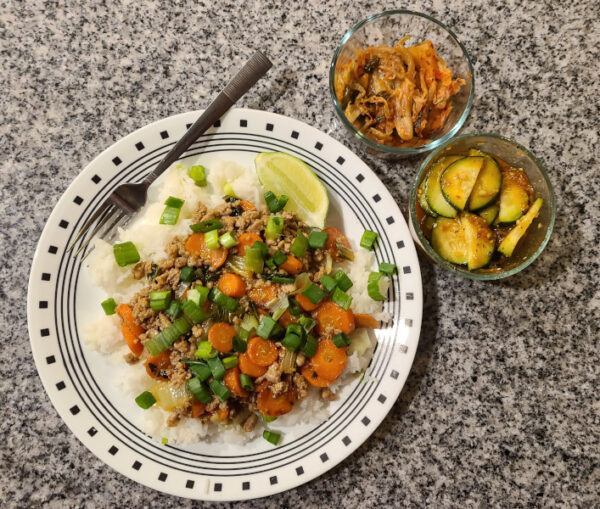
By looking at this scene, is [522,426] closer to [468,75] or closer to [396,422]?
[396,422]

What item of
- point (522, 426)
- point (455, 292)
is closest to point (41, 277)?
point (455, 292)

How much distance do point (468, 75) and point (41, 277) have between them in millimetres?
2399

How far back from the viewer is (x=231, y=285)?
2238mm

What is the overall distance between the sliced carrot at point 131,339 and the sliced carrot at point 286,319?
0.74 m

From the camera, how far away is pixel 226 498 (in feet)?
7.48

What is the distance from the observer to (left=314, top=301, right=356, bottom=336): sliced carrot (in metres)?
2.29

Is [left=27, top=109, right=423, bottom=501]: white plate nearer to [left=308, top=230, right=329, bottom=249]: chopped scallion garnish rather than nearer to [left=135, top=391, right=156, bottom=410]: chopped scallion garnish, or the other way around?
[left=135, top=391, right=156, bottom=410]: chopped scallion garnish

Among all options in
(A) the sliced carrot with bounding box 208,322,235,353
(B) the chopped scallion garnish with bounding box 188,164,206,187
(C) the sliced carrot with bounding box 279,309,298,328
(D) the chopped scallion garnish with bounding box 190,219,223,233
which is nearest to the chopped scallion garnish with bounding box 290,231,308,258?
(C) the sliced carrot with bounding box 279,309,298,328

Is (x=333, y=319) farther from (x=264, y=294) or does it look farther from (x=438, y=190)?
(x=438, y=190)

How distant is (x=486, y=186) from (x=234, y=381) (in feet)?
5.04

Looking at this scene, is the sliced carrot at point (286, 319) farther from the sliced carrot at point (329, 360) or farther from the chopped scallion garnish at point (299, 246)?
the chopped scallion garnish at point (299, 246)

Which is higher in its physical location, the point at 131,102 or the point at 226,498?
the point at 131,102

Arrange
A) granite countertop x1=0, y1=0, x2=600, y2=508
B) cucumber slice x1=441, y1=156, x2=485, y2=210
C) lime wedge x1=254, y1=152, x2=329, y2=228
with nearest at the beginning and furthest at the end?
cucumber slice x1=441, y1=156, x2=485, y2=210, lime wedge x1=254, y1=152, x2=329, y2=228, granite countertop x1=0, y1=0, x2=600, y2=508

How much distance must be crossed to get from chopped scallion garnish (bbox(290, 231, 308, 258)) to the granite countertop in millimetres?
639
